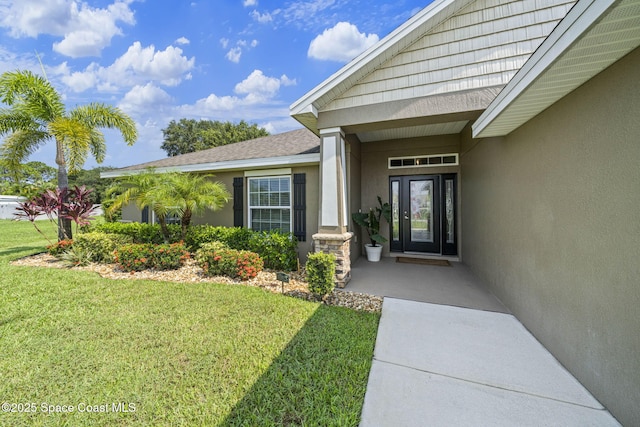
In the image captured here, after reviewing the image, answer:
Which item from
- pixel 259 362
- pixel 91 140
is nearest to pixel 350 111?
pixel 259 362

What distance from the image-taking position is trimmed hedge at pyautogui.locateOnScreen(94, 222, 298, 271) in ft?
19.1

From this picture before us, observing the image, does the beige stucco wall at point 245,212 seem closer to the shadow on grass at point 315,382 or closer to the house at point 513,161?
the house at point 513,161

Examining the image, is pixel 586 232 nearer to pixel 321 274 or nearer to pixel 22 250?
pixel 321 274

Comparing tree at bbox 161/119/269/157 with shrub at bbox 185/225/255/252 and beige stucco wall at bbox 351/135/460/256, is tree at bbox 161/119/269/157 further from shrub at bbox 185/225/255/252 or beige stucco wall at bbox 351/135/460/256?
beige stucco wall at bbox 351/135/460/256

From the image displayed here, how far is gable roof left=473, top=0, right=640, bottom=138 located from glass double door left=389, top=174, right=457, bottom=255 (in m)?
4.18

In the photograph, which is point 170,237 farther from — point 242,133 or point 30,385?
point 242,133

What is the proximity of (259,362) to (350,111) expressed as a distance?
4447mm

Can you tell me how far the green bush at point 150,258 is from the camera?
18.8 feet

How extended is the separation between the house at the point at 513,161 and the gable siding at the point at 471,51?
0.7 inches

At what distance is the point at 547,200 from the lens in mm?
2719

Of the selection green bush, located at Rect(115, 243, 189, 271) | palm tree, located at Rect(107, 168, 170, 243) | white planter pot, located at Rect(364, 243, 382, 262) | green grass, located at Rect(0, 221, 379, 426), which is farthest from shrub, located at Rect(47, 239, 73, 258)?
white planter pot, located at Rect(364, 243, 382, 262)

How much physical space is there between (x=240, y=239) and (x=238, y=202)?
4.36ft

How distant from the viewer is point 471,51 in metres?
3.95

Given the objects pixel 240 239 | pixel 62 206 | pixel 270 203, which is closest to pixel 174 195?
pixel 240 239
